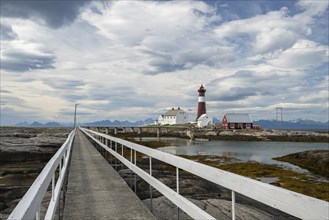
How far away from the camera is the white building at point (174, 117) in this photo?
134575 mm

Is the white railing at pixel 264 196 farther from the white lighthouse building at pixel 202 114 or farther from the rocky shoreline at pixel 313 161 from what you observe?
the white lighthouse building at pixel 202 114

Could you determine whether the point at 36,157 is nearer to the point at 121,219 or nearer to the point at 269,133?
the point at 121,219

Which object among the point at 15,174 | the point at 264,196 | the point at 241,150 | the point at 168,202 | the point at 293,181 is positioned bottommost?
the point at 241,150

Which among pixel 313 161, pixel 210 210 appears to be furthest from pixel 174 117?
pixel 210 210

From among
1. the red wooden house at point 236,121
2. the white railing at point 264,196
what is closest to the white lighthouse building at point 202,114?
the red wooden house at point 236,121

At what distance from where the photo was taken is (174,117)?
13475 cm

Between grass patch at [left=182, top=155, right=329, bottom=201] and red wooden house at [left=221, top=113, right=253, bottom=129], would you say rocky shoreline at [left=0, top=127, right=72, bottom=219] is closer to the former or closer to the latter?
grass patch at [left=182, top=155, right=329, bottom=201]

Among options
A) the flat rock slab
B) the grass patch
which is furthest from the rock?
the grass patch

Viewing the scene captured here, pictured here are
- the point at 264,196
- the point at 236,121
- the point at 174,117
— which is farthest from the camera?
the point at 174,117

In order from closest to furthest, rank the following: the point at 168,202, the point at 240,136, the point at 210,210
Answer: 1. the point at 210,210
2. the point at 168,202
3. the point at 240,136

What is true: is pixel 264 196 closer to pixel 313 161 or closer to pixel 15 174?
pixel 15 174

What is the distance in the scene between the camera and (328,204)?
211 centimetres

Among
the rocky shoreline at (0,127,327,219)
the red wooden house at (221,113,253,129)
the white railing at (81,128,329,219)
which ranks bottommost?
the rocky shoreline at (0,127,327,219)

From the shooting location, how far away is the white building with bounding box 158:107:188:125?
135 metres
